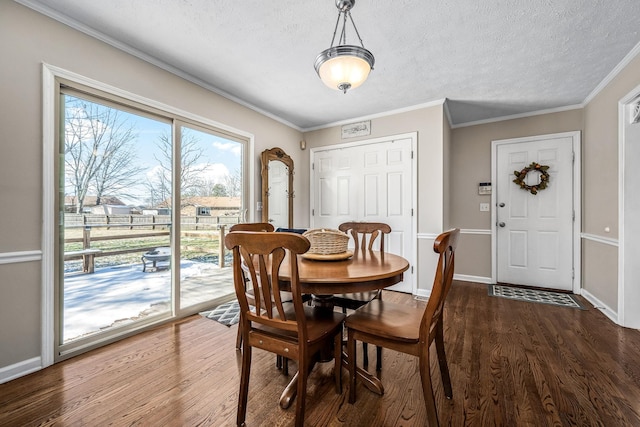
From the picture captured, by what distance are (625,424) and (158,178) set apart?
362 cm

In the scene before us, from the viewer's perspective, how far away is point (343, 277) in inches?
53.2

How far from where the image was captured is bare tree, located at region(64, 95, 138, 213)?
2.08 meters

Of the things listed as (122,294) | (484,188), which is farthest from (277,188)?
(484,188)

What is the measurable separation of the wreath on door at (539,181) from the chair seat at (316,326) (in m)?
3.62

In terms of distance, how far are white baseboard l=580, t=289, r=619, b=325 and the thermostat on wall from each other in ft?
5.48

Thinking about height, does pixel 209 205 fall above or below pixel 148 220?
above

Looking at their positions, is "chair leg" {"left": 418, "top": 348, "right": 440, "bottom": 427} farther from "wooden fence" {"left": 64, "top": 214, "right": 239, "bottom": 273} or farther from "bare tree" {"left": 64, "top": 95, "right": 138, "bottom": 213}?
"bare tree" {"left": 64, "top": 95, "right": 138, "bottom": 213}

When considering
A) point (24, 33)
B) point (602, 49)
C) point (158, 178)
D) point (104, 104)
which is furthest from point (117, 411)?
point (602, 49)

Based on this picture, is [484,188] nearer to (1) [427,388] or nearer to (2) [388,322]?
(2) [388,322]

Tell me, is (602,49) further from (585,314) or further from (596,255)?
(585,314)

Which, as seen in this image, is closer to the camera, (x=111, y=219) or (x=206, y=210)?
(x=111, y=219)

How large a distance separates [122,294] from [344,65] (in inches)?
102

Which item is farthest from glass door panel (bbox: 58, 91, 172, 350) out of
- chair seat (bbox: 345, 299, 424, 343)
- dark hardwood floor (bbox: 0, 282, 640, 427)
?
chair seat (bbox: 345, 299, 424, 343)

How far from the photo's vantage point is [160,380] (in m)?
1.74
